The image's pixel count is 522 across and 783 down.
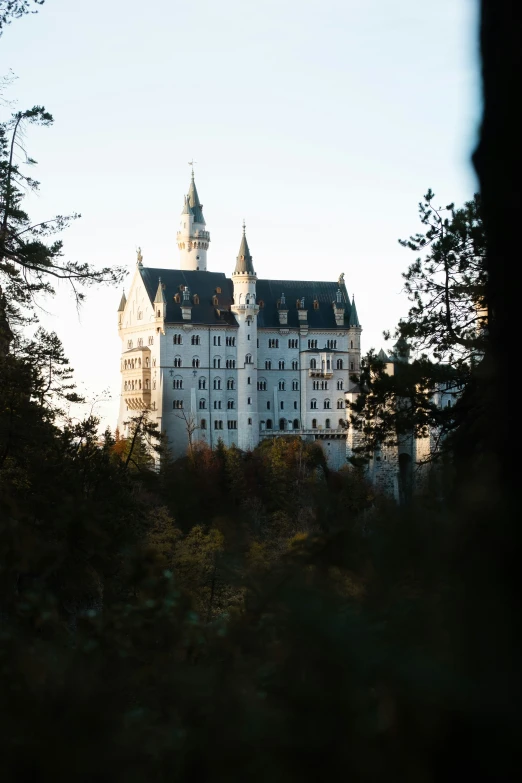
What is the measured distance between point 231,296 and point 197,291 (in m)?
3.31

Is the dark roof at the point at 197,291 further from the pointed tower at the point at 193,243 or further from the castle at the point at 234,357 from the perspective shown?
the pointed tower at the point at 193,243

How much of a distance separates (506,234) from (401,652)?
1422mm

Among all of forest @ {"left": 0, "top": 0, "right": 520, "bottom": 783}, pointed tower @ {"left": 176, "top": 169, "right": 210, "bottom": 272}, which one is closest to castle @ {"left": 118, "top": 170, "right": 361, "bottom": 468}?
pointed tower @ {"left": 176, "top": 169, "right": 210, "bottom": 272}

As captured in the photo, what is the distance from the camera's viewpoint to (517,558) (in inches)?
127

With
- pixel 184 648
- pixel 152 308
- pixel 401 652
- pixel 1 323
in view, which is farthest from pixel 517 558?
pixel 152 308

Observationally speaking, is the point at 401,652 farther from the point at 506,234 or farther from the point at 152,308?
the point at 152,308

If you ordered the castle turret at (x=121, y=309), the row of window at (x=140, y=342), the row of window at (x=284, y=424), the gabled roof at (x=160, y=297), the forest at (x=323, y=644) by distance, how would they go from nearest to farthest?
the forest at (x=323, y=644)
the gabled roof at (x=160, y=297)
the row of window at (x=140, y=342)
the row of window at (x=284, y=424)
the castle turret at (x=121, y=309)

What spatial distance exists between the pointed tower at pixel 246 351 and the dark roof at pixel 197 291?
45.0 inches

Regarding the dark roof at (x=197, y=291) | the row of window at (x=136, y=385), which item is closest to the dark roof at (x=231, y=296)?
the dark roof at (x=197, y=291)

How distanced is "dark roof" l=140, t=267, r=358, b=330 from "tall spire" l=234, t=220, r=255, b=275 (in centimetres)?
174

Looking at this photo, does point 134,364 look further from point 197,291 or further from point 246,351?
point 246,351

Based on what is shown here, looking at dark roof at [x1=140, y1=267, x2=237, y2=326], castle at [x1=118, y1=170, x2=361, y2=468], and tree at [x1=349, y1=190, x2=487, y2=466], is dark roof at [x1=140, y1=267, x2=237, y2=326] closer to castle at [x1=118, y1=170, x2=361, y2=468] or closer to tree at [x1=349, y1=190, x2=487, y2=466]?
castle at [x1=118, y1=170, x2=361, y2=468]

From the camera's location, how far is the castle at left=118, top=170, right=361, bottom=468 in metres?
94.2

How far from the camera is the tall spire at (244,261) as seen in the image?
97875 millimetres
